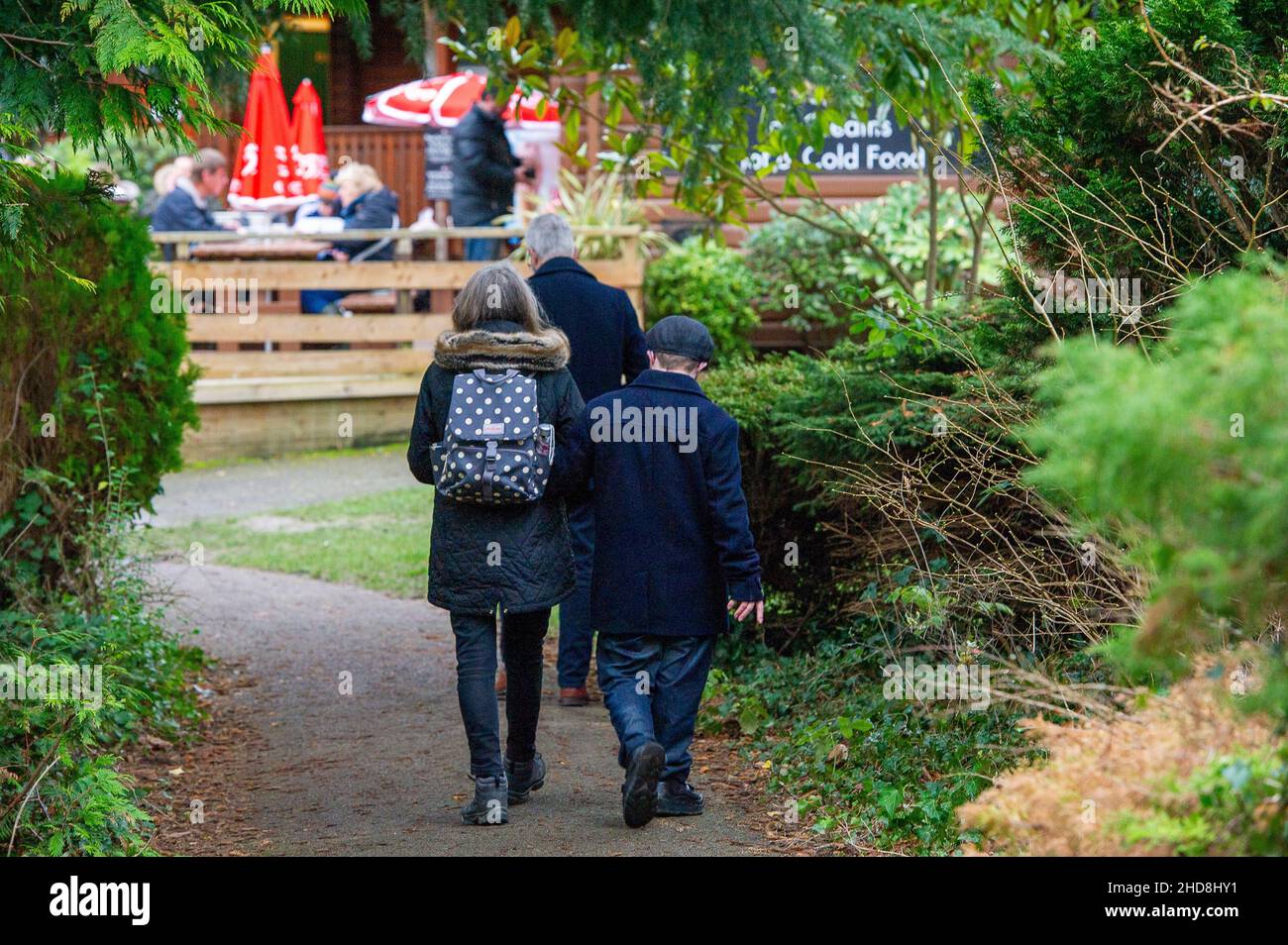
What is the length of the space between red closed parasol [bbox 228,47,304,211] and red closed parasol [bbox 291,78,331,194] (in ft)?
0.31

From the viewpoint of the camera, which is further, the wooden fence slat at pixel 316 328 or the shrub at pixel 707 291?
the wooden fence slat at pixel 316 328

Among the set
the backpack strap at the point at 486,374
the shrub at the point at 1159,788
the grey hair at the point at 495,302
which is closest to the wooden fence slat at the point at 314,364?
the grey hair at the point at 495,302

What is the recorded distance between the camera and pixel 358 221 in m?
15.6

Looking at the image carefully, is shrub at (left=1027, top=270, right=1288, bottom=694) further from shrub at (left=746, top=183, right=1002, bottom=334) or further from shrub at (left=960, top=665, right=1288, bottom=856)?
shrub at (left=746, top=183, right=1002, bottom=334)

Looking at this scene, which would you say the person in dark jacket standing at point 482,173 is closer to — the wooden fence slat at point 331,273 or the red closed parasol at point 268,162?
the wooden fence slat at point 331,273

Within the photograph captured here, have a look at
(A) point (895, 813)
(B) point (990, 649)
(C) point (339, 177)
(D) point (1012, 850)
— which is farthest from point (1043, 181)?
(C) point (339, 177)

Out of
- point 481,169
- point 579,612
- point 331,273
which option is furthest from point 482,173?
point 579,612

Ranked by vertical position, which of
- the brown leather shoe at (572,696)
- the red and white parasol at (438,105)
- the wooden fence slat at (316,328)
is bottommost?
the brown leather shoe at (572,696)

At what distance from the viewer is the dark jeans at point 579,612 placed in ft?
20.6

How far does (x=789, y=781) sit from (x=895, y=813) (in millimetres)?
747

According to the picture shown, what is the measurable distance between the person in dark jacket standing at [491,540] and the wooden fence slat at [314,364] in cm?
946

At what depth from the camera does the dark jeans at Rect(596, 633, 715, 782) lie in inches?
195

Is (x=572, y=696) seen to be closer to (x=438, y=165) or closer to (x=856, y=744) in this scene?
(x=856, y=744)
